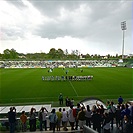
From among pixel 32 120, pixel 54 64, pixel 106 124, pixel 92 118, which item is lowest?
pixel 32 120

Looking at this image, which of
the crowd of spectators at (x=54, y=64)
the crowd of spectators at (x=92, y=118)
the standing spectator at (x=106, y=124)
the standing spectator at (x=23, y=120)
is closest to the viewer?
the standing spectator at (x=106, y=124)

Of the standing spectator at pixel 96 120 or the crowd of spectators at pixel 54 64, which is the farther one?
the crowd of spectators at pixel 54 64

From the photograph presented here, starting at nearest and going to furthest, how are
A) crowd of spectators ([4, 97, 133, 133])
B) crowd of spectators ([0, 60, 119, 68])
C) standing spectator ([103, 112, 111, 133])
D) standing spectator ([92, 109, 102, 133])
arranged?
standing spectator ([103, 112, 111, 133]) → crowd of spectators ([4, 97, 133, 133]) → standing spectator ([92, 109, 102, 133]) → crowd of spectators ([0, 60, 119, 68])

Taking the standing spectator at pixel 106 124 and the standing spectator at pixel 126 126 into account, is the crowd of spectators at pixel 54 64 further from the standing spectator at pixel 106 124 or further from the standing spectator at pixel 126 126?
the standing spectator at pixel 106 124

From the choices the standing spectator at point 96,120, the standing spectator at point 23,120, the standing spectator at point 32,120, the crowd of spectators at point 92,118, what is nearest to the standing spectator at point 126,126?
the crowd of spectators at point 92,118

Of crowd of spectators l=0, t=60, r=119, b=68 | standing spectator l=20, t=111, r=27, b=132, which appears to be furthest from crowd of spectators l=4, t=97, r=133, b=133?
crowd of spectators l=0, t=60, r=119, b=68

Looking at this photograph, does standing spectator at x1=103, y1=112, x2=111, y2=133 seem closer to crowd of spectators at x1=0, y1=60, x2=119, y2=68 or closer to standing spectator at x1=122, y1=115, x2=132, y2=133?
standing spectator at x1=122, y1=115, x2=132, y2=133

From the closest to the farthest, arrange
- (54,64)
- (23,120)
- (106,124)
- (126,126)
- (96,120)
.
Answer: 1. (106,124)
2. (126,126)
3. (96,120)
4. (23,120)
5. (54,64)

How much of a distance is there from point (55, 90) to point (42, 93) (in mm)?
1979

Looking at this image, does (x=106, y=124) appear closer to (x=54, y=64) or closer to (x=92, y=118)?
(x=92, y=118)

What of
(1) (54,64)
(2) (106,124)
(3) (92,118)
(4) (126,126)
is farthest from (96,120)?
(1) (54,64)

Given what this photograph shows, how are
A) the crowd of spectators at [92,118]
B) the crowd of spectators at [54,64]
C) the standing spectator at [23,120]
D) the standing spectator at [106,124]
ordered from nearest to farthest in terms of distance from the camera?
the standing spectator at [106,124]
the crowd of spectators at [92,118]
the standing spectator at [23,120]
the crowd of spectators at [54,64]

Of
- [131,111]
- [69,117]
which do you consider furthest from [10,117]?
[131,111]

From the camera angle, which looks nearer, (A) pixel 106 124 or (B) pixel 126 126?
(A) pixel 106 124
